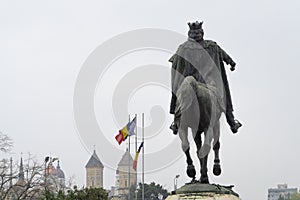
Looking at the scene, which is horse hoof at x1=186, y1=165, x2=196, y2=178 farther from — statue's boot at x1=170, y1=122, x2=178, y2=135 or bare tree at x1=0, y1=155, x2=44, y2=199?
bare tree at x1=0, y1=155, x2=44, y2=199

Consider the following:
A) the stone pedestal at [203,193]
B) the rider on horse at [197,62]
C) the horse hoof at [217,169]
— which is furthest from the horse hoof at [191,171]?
the rider on horse at [197,62]

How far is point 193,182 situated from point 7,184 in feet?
116

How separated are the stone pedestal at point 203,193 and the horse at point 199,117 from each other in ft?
1.24

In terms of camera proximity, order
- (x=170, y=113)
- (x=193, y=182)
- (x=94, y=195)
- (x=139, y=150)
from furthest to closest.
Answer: (x=139, y=150)
(x=94, y=195)
(x=170, y=113)
(x=193, y=182)

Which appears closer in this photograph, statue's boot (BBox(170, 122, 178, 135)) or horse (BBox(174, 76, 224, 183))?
horse (BBox(174, 76, 224, 183))

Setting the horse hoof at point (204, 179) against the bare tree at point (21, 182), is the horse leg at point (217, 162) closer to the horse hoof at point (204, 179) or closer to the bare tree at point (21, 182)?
the horse hoof at point (204, 179)

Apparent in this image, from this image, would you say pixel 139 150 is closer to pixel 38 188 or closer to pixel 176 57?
pixel 38 188

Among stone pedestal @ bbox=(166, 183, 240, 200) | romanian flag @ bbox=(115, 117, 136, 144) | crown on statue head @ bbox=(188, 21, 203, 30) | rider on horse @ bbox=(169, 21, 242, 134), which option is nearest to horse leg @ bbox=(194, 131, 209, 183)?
stone pedestal @ bbox=(166, 183, 240, 200)

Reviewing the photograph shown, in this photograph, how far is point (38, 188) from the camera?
41.9 meters

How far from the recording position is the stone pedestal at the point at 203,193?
9.34 m

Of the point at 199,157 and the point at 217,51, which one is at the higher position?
the point at 217,51

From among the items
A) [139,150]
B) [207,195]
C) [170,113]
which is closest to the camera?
[207,195]

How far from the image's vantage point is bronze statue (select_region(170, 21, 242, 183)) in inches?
384

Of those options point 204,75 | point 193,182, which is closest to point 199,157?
point 193,182
